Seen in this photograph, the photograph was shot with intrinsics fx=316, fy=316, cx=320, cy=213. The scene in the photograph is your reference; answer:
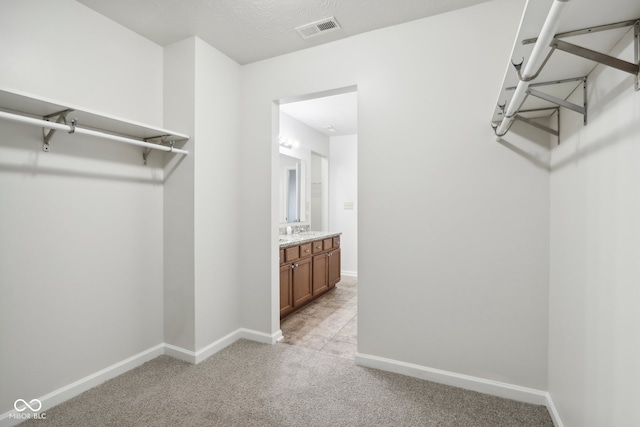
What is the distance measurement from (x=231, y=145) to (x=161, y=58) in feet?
2.86

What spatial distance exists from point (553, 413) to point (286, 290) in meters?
2.36

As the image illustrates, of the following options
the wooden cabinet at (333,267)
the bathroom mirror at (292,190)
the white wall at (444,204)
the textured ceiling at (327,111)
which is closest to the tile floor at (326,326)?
the wooden cabinet at (333,267)

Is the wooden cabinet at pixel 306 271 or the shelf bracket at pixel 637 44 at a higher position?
the shelf bracket at pixel 637 44

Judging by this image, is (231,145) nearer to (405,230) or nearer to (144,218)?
(144,218)

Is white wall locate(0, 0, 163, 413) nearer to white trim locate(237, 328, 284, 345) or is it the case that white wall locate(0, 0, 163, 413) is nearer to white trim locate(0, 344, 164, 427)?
white trim locate(0, 344, 164, 427)

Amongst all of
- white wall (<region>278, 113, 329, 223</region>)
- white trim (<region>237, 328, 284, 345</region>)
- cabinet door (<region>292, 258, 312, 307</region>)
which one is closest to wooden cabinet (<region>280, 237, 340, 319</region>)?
cabinet door (<region>292, 258, 312, 307</region>)

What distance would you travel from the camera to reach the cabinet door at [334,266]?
4529 millimetres

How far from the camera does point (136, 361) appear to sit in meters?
2.41

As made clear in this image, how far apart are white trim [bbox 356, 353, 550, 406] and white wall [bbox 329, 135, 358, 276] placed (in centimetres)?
339

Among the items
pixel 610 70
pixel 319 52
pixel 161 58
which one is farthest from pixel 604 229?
pixel 161 58

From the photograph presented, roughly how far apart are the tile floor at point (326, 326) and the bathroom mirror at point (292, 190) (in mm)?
1338

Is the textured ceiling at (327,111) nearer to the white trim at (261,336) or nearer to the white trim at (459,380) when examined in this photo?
the white trim at (261,336)

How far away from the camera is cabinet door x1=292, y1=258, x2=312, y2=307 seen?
11.7 ft

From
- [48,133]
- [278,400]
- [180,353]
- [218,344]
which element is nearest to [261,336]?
[218,344]
